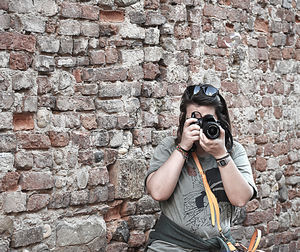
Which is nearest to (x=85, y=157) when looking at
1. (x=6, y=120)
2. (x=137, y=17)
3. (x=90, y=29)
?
(x=6, y=120)

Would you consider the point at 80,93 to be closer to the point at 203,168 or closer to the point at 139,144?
the point at 139,144

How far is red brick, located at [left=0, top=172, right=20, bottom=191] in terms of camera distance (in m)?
3.24

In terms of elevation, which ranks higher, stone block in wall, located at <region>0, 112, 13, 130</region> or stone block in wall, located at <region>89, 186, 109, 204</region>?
stone block in wall, located at <region>0, 112, 13, 130</region>

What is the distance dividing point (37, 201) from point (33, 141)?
0.37 metres

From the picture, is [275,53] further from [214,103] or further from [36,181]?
[36,181]

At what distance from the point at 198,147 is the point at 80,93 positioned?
A: 1.13 meters

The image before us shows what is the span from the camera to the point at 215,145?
8.38 feet

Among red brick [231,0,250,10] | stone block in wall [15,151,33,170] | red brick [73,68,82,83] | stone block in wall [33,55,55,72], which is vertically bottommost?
stone block in wall [15,151,33,170]

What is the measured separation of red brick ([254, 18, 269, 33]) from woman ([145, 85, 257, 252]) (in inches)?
89.4

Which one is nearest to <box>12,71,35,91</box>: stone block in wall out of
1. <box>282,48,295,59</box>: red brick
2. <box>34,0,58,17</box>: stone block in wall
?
<box>34,0,58,17</box>: stone block in wall

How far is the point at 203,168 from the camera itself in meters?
2.67

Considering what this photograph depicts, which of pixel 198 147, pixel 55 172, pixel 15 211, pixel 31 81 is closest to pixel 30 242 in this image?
pixel 15 211

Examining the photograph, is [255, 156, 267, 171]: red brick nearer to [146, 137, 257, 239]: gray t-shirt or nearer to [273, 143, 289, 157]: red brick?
[273, 143, 289, 157]: red brick

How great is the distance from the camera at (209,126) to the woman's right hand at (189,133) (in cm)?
3
